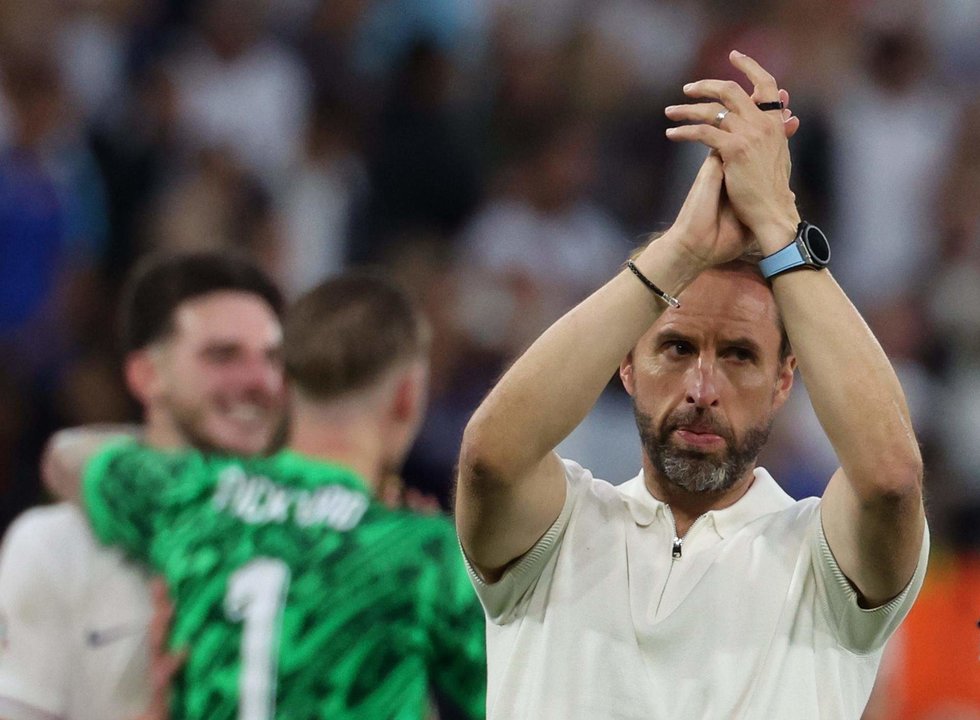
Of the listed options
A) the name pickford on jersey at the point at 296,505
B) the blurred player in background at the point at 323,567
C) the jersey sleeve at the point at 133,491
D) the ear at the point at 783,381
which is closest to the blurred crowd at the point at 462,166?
the jersey sleeve at the point at 133,491

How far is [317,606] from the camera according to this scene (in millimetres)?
3740

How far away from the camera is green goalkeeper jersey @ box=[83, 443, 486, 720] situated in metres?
3.71

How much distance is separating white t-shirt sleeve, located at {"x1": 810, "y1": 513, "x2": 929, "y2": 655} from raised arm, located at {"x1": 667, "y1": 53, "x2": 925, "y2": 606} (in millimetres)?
19

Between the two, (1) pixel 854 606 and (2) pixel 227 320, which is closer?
(1) pixel 854 606

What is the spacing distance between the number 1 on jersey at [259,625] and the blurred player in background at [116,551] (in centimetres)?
69

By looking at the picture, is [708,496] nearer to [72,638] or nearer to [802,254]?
[802,254]

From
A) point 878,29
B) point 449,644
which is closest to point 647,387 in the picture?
point 449,644

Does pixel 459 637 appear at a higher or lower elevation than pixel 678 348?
lower

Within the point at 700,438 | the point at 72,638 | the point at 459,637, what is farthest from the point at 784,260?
the point at 72,638

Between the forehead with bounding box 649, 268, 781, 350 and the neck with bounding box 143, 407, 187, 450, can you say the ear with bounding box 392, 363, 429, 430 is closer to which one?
the neck with bounding box 143, 407, 187, 450

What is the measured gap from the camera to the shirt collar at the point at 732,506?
10.2 feet

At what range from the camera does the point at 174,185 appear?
8867 mm

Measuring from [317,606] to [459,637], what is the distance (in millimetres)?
328

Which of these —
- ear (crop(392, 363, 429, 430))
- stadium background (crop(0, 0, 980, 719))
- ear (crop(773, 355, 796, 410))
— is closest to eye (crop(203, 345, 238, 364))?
ear (crop(392, 363, 429, 430))
